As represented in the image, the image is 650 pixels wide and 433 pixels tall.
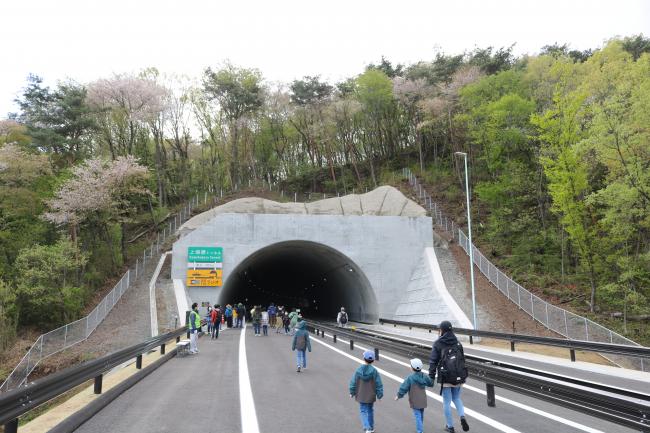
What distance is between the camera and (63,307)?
27.0m

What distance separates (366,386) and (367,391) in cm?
7

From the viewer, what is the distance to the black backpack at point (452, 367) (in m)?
6.47

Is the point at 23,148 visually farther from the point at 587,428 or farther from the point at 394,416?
the point at 587,428

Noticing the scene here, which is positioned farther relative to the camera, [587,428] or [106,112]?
[106,112]

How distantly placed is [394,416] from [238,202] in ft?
105

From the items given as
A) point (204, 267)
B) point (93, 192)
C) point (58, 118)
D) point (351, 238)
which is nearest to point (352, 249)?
point (351, 238)

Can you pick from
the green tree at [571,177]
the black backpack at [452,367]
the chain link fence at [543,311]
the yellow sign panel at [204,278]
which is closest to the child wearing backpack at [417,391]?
the black backpack at [452,367]

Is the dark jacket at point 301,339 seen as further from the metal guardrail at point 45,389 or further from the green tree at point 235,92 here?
the green tree at point 235,92

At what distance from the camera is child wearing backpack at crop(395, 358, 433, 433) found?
595cm

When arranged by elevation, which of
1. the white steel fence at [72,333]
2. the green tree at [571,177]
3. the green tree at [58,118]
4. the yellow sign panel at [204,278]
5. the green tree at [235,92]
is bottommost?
the white steel fence at [72,333]

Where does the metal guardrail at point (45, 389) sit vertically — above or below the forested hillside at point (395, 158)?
below

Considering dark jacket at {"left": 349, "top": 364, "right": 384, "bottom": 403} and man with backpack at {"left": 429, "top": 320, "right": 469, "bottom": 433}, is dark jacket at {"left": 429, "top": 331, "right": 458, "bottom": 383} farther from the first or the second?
dark jacket at {"left": 349, "top": 364, "right": 384, "bottom": 403}

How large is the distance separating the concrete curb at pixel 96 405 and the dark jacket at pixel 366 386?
3.77m

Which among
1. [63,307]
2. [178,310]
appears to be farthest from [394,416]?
[63,307]
